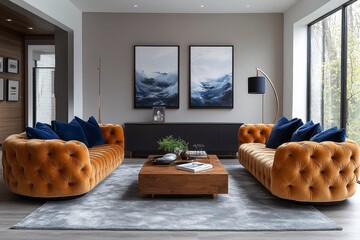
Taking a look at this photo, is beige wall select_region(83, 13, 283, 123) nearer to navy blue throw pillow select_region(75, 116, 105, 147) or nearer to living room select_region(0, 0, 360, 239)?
living room select_region(0, 0, 360, 239)

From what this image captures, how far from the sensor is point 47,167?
3.80 m

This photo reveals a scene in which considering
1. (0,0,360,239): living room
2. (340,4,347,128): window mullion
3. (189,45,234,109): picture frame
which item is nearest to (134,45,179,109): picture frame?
(0,0,360,239): living room

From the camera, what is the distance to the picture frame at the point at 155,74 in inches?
308

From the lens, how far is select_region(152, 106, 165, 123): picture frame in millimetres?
7723

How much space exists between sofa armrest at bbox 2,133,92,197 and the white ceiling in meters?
4.03

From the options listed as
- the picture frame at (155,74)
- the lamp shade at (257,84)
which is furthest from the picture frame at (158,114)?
the lamp shade at (257,84)

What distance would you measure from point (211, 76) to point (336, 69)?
8.66 ft

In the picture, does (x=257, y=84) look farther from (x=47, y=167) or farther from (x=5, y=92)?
(x=5, y=92)

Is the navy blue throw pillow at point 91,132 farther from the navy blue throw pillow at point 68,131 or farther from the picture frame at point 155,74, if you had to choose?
the picture frame at point 155,74

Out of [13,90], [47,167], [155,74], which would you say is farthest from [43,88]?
[47,167]

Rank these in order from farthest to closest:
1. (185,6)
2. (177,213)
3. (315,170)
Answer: (185,6)
(315,170)
(177,213)

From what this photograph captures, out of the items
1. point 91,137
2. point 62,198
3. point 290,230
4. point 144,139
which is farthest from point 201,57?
point 290,230

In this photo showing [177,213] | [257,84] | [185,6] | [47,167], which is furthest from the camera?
[185,6]

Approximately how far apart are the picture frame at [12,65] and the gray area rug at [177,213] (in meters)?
5.74
